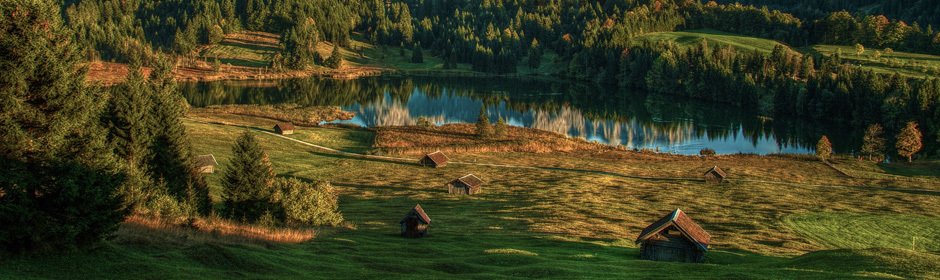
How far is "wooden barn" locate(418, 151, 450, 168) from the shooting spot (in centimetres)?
9375

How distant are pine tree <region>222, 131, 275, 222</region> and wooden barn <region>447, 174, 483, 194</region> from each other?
29.7 metres

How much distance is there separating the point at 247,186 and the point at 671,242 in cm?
3018

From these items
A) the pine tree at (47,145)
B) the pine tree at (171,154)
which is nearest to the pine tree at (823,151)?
the pine tree at (171,154)

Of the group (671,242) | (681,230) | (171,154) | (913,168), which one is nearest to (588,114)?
(913,168)

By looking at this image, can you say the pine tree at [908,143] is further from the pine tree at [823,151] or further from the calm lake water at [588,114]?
the calm lake water at [588,114]

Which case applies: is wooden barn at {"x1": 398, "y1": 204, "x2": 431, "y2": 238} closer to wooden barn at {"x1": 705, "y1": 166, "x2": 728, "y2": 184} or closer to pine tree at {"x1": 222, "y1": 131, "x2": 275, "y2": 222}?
pine tree at {"x1": 222, "y1": 131, "x2": 275, "y2": 222}

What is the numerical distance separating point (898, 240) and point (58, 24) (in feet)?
216

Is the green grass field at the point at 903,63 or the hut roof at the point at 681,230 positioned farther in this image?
the green grass field at the point at 903,63

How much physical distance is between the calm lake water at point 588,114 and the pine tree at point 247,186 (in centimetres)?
8642

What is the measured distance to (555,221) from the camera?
204 feet

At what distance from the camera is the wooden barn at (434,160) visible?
308 feet

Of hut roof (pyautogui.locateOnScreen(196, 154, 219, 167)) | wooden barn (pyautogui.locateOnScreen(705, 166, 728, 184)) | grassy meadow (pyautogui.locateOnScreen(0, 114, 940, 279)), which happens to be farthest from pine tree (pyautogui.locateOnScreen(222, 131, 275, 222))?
wooden barn (pyautogui.locateOnScreen(705, 166, 728, 184))

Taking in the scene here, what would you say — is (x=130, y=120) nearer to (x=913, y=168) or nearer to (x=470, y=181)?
(x=470, y=181)

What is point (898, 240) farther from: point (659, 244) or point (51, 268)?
point (51, 268)
